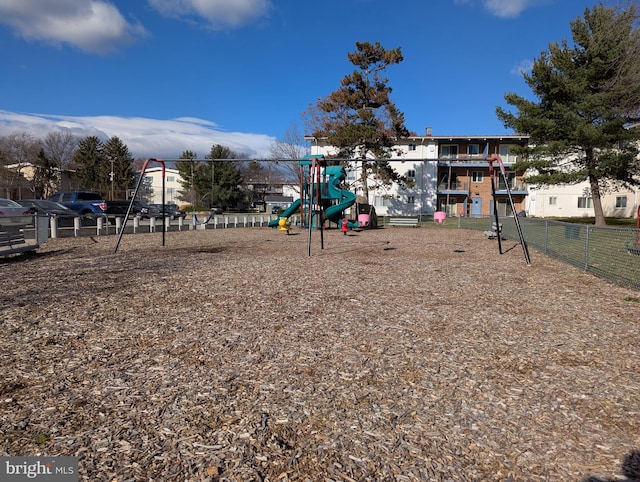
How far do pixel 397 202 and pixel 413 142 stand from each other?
672 centimetres

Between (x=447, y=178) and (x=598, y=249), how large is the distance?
40221mm

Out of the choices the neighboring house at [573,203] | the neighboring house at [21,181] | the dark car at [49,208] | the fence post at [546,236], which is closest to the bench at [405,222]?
the fence post at [546,236]

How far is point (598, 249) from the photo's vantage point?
946 cm

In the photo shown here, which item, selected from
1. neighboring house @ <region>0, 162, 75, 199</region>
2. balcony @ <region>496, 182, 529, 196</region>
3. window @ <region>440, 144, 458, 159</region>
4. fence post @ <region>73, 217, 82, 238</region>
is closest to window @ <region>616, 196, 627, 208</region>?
balcony @ <region>496, 182, 529, 196</region>

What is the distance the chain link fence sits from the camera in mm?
8297

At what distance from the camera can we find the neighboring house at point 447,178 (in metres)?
47.5

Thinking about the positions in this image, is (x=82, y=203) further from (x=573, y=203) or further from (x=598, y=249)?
(x=573, y=203)

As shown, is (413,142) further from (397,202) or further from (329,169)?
(329,169)

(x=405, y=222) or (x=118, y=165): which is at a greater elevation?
(x=118, y=165)

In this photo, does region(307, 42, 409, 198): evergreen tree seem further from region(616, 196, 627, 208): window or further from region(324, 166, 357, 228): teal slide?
region(616, 196, 627, 208): window

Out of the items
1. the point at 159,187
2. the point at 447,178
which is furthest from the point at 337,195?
the point at 159,187

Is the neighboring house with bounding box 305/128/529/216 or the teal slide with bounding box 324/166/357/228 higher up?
the neighboring house with bounding box 305/128/529/216

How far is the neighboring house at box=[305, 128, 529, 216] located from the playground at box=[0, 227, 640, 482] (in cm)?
4137

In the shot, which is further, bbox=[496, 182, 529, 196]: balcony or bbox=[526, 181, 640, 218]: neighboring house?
A: bbox=[496, 182, 529, 196]: balcony
